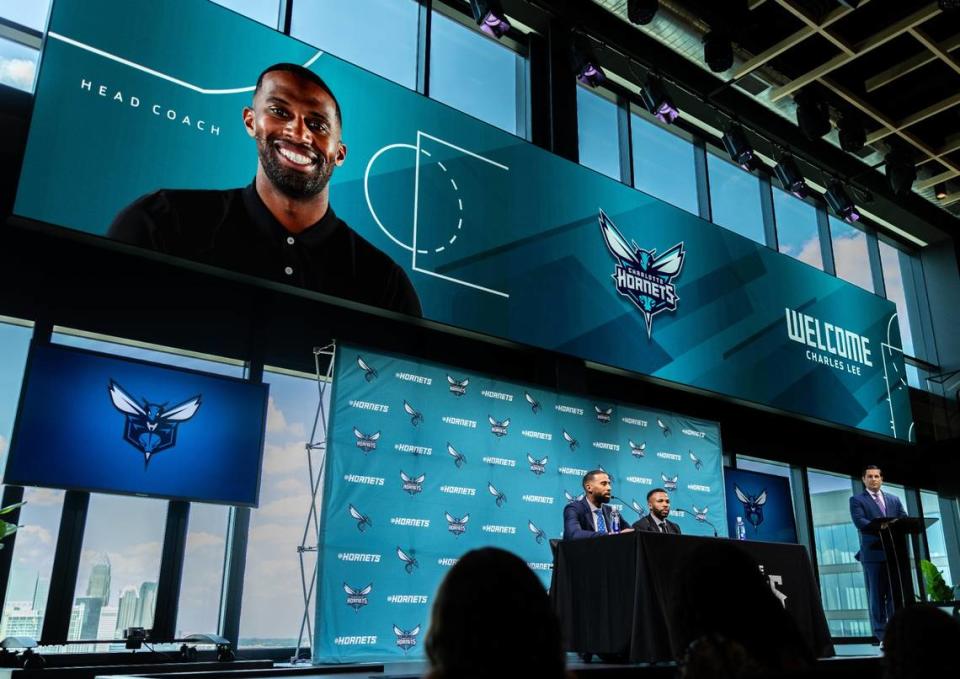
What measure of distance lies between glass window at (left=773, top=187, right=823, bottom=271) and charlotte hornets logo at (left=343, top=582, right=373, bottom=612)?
756cm

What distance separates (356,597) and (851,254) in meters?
9.53

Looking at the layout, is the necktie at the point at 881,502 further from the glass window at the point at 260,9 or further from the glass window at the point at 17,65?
the glass window at the point at 17,65

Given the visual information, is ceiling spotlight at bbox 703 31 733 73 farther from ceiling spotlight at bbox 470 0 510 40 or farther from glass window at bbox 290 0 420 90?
glass window at bbox 290 0 420 90

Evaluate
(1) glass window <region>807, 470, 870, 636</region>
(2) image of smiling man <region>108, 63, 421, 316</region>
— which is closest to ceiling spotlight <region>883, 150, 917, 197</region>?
(1) glass window <region>807, 470, 870, 636</region>

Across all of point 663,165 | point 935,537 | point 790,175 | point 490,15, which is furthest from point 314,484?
point 935,537

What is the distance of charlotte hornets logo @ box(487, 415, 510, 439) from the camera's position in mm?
6484

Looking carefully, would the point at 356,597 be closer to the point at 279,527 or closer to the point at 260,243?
the point at 279,527

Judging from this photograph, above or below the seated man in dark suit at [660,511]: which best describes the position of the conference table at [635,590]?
below

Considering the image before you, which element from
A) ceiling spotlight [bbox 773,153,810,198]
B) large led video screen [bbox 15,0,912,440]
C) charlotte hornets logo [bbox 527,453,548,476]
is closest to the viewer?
large led video screen [bbox 15,0,912,440]

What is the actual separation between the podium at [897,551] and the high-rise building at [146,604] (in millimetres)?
5362

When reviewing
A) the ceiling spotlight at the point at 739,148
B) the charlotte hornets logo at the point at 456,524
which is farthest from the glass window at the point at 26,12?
the ceiling spotlight at the point at 739,148

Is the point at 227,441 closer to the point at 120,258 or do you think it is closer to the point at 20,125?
the point at 120,258

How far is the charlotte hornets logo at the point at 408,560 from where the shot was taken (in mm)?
5664

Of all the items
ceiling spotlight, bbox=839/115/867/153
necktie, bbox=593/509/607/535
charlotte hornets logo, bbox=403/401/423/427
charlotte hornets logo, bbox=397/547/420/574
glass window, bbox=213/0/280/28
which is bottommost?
charlotte hornets logo, bbox=397/547/420/574
